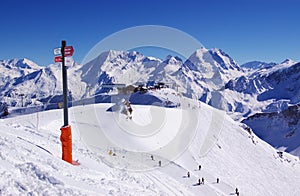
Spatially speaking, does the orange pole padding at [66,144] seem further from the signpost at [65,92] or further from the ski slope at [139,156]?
the ski slope at [139,156]

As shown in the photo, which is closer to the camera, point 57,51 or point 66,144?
point 57,51

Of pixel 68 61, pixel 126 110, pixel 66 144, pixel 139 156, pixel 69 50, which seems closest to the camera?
pixel 69 50

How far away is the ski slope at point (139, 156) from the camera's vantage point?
939 centimetres

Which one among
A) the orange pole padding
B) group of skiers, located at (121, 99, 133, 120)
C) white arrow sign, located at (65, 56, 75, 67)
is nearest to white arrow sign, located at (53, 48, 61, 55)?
white arrow sign, located at (65, 56, 75, 67)

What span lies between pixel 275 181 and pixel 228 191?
18105mm

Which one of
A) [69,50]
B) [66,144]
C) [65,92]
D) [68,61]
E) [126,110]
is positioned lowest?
[66,144]

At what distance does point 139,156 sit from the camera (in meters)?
21.6

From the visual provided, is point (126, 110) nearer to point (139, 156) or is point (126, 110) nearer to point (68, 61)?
point (139, 156)

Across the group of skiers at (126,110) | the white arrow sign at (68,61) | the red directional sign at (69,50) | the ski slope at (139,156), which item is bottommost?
the ski slope at (139,156)

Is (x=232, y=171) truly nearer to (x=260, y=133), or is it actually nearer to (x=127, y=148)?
(x=127, y=148)

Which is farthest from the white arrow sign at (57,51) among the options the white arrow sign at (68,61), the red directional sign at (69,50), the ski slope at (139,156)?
the ski slope at (139,156)

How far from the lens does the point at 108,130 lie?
27188 millimetres

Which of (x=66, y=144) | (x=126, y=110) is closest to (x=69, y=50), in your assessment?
(x=66, y=144)

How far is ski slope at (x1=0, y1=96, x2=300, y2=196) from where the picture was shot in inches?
370
